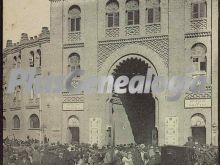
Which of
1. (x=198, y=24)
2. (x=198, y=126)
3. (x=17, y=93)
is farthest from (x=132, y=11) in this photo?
(x=17, y=93)

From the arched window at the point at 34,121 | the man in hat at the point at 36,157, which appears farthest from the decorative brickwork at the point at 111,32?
the man in hat at the point at 36,157

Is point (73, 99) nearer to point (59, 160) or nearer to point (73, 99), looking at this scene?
point (73, 99)

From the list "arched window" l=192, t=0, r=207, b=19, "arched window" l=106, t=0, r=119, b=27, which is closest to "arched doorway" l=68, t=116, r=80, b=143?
"arched window" l=106, t=0, r=119, b=27

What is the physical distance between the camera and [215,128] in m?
9.22

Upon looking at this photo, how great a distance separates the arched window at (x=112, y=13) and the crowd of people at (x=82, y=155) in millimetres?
2556

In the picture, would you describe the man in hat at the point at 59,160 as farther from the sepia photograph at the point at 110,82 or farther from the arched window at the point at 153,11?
→ the arched window at the point at 153,11

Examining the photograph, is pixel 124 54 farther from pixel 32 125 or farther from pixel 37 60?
pixel 32 125

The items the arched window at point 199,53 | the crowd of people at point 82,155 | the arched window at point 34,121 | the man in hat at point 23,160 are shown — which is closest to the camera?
the crowd of people at point 82,155

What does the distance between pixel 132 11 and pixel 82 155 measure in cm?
332

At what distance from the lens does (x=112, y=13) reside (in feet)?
30.8

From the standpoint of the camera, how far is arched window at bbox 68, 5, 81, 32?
934 cm

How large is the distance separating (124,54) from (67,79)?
2623 mm

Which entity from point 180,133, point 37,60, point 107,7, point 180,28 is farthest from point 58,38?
point 180,133

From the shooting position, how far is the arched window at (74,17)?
9337mm
